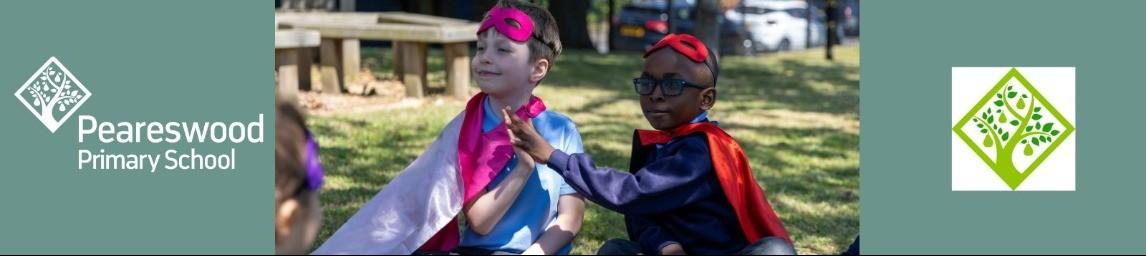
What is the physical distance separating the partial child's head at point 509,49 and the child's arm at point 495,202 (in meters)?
0.22

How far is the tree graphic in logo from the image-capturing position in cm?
355

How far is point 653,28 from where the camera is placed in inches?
979

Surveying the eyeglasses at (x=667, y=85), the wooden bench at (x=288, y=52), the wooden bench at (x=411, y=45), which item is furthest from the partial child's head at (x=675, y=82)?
the wooden bench at (x=411, y=45)

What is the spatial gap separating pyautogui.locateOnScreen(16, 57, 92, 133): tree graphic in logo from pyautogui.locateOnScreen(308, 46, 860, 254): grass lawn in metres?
2.27

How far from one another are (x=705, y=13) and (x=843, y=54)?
349 inches

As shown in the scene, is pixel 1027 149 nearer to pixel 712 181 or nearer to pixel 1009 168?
pixel 1009 168

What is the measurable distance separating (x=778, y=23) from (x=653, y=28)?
6.76 ft

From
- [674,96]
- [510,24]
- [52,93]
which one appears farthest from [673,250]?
[52,93]

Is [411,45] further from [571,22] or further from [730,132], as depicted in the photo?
[571,22]

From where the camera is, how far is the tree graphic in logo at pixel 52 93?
3.55m

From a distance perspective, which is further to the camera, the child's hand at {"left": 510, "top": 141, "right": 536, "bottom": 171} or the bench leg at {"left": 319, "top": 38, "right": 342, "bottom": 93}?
the bench leg at {"left": 319, "top": 38, "right": 342, "bottom": 93}

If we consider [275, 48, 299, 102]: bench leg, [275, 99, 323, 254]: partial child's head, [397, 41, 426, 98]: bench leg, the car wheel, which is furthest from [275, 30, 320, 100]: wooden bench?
the car wheel

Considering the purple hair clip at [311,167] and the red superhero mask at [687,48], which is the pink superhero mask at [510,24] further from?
the purple hair clip at [311,167]

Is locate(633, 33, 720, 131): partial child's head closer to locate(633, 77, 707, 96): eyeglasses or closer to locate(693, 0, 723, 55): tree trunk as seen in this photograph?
locate(633, 77, 707, 96): eyeglasses
